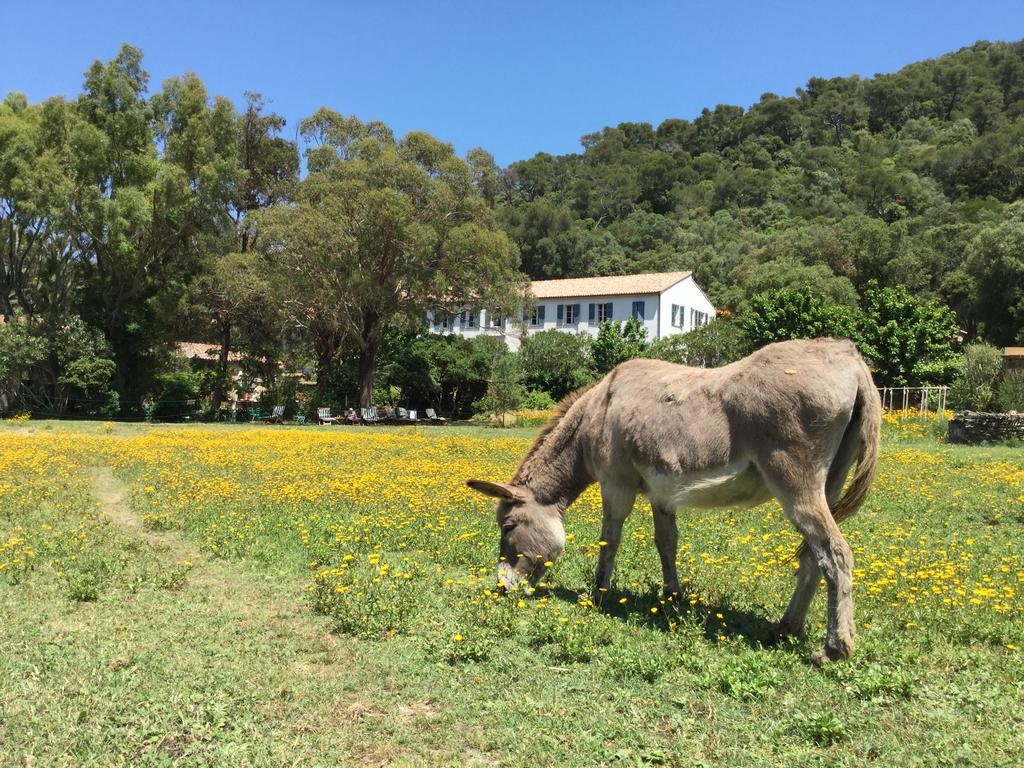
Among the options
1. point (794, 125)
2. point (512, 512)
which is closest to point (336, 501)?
point (512, 512)

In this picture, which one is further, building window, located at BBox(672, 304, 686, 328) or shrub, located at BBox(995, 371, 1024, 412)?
building window, located at BBox(672, 304, 686, 328)

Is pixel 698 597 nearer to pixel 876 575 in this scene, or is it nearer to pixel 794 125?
pixel 876 575

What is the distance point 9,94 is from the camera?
39.3 m

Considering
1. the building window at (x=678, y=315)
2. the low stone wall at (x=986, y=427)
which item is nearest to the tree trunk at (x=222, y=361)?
the building window at (x=678, y=315)

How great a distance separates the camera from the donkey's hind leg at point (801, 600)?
546 cm

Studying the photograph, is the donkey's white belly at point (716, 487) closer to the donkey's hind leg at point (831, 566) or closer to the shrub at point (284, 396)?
the donkey's hind leg at point (831, 566)

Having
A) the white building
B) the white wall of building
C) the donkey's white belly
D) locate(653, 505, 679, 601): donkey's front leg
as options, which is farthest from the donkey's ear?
the white wall of building

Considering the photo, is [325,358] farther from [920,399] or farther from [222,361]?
[920,399]

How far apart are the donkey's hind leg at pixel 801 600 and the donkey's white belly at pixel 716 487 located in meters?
0.59

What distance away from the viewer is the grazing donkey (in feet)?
16.9

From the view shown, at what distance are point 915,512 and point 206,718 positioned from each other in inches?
423

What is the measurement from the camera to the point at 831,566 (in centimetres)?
504

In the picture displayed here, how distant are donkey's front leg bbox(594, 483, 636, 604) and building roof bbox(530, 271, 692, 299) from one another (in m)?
51.7

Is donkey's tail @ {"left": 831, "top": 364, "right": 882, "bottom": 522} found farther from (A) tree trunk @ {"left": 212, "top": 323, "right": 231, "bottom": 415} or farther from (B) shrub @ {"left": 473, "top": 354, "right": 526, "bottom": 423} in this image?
(A) tree trunk @ {"left": 212, "top": 323, "right": 231, "bottom": 415}
